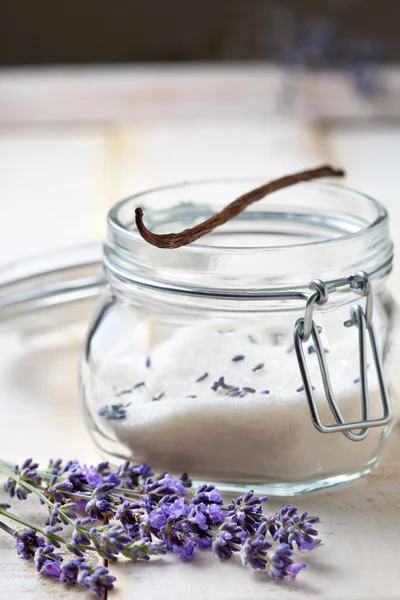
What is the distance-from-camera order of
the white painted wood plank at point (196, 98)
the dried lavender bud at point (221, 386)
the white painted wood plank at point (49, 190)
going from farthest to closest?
the white painted wood plank at point (196, 98) → the white painted wood plank at point (49, 190) → the dried lavender bud at point (221, 386)

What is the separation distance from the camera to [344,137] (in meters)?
1.65

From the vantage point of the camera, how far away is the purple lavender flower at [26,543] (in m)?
0.53

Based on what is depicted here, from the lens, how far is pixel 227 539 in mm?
512

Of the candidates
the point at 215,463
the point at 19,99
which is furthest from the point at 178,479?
the point at 19,99

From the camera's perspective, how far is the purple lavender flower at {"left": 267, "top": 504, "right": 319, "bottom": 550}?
1.69 ft

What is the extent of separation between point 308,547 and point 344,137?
4.01 ft

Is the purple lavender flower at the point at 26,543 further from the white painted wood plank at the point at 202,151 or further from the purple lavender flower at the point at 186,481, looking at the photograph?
the white painted wood plank at the point at 202,151

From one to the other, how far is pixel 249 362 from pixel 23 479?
16 cm

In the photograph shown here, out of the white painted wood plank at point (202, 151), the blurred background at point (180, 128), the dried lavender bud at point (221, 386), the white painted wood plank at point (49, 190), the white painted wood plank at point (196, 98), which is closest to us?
the dried lavender bud at point (221, 386)

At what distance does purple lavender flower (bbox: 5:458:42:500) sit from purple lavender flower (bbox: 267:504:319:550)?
15 cm

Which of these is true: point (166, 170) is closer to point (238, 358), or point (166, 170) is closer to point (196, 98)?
point (196, 98)

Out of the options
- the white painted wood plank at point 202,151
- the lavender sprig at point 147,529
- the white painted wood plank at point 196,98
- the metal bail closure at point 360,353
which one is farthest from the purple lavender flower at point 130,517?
the white painted wood plank at point 196,98

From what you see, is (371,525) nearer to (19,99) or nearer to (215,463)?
(215,463)

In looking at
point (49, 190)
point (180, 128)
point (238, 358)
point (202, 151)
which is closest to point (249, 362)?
point (238, 358)
